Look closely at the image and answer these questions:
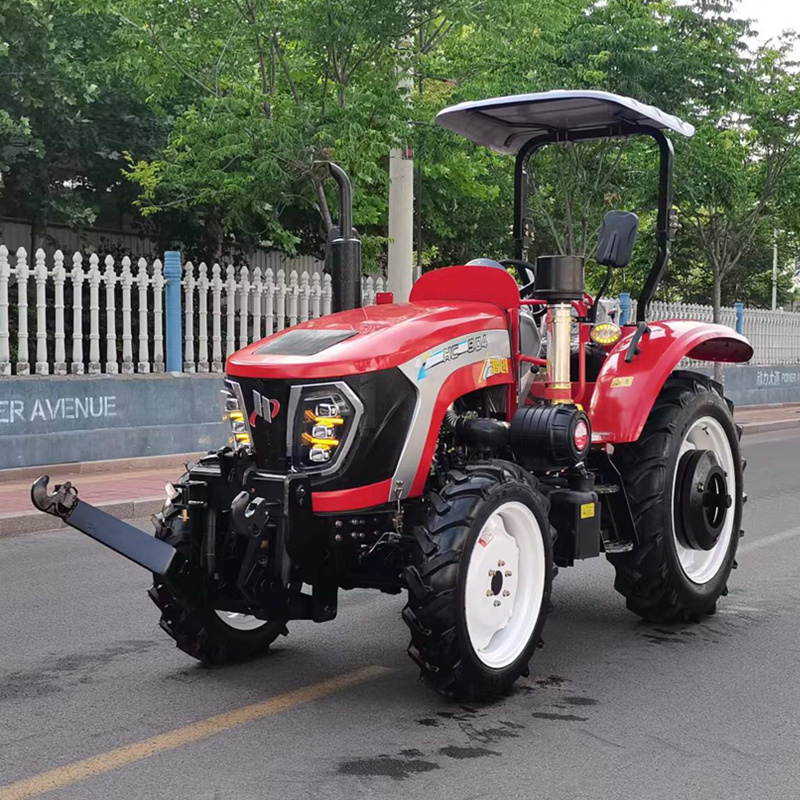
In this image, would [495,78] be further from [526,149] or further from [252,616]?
[252,616]

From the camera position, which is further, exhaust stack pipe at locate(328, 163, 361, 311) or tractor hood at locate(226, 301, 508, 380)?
exhaust stack pipe at locate(328, 163, 361, 311)

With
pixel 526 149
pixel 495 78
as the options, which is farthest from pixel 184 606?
pixel 495 78

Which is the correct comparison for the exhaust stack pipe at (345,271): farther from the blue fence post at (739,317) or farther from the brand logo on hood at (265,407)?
the blue fence post at (739,317)

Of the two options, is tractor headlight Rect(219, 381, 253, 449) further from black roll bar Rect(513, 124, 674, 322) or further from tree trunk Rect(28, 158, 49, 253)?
tree trunk Rect(28, 158, 49, 253)

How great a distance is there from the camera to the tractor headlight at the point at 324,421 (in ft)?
14.6

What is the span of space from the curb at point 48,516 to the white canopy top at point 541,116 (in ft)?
13.9

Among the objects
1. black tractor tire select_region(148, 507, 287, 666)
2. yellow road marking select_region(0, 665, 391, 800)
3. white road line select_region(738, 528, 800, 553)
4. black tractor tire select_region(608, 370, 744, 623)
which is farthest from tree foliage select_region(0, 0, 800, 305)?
yellow road marking select_region(0, 665, 391, 800)

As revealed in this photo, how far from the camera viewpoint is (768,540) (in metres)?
8.53

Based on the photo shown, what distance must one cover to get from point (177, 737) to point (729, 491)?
11.3ft

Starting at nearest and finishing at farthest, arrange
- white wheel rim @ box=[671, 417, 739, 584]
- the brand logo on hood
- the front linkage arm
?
the front linkage arm
the brand logo on hood
white wheel rim @ box=[671, 417, 739, 584]

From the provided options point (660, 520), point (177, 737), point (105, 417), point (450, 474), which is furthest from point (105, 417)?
point (177, 737)

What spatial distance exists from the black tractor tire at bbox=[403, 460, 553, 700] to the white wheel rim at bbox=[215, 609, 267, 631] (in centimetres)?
101

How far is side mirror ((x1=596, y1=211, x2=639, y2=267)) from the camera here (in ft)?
17.5

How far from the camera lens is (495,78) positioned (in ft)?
50.1
